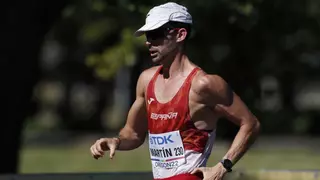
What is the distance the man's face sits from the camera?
21.3 feet

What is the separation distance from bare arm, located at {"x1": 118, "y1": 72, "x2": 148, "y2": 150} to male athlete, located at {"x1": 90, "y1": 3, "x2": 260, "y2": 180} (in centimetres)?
23

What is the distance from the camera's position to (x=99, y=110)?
43.5 m

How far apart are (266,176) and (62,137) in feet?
98.4

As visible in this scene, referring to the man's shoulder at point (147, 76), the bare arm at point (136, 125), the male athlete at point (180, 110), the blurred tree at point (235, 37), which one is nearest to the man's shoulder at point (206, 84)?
the male athlete at point (180, 110)

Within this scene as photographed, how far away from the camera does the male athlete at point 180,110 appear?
6414 millimetres

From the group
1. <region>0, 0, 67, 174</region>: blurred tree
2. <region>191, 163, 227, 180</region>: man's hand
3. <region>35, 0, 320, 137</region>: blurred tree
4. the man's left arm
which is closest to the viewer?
<region>191, 163, 227, 180</region>: man's hand

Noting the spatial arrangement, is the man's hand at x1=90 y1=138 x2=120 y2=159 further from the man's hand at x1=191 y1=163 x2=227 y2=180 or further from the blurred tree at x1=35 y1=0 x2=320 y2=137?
the blurred tree at x1=35 y1=0 x2=320 y2=137

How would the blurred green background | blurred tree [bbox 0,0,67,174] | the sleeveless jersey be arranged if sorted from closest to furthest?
the sleeveless jersey < the blurred green background < blurred tree [bbox 0,0,67,174]

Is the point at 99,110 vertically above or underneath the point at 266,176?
underneath

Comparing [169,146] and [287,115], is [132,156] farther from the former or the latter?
[169,146]

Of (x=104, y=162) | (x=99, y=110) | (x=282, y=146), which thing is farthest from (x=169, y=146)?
(x=99, y=110)

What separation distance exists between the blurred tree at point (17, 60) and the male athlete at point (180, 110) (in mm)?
7254

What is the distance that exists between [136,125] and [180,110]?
0.61 m

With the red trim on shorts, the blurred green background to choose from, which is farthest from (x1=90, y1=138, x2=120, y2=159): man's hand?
the blurred green background
